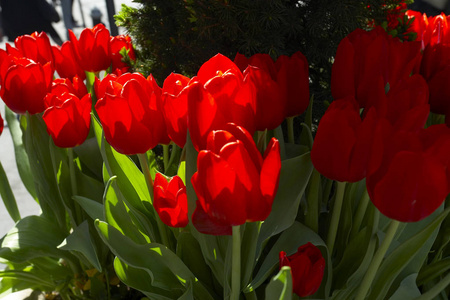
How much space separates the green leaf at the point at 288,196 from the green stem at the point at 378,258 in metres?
0.13

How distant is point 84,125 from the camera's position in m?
0.87

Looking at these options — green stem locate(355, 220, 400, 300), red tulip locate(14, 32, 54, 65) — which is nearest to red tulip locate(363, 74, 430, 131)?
green stem locate(355, 220, 400, 300)

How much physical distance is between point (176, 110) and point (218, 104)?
72 millimetres

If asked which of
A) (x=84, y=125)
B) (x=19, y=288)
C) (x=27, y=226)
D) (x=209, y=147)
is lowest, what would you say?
(x=19, y=288)

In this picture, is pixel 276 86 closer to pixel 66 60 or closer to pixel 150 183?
pixel 150 183

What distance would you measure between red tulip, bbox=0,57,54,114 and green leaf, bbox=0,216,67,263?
29 centimetres

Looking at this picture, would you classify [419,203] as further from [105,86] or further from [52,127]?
[52,127]

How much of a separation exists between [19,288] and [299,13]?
3.22 ft

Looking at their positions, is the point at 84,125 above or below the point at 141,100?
below

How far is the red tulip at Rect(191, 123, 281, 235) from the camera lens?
505 mm

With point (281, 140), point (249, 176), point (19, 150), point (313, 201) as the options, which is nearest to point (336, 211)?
point (313, 201)

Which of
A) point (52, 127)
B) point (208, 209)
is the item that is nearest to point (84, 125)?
point (52, 127)

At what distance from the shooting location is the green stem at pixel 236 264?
60 cm

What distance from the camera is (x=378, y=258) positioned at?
24.9 inches
